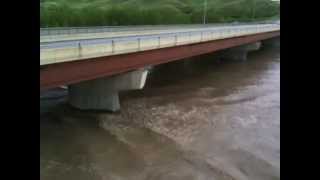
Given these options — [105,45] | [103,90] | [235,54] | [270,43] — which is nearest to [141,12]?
[235,54]

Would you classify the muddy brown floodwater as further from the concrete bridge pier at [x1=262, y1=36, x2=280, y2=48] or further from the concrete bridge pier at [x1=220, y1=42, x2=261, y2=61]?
the concrete bridge pier at [x1=262, y1=36, x2=280, y2=48]

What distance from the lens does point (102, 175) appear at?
1739 centimetres

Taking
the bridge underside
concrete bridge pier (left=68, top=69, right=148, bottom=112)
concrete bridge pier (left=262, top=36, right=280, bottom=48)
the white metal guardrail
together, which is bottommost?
concrete bridge pier (left=68, top=69, right=148, bottom=112)

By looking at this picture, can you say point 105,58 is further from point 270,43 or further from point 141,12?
point 270,43

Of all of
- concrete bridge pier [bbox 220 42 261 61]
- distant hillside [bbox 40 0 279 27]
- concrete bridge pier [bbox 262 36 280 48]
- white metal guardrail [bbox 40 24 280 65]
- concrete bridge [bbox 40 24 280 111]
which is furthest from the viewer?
concrete bridge pier [bbox 262 36 280 48]

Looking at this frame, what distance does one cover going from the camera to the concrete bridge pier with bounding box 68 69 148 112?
84.8ft

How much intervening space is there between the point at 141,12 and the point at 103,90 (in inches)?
2144

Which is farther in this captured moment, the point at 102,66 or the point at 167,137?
the point at 167,137

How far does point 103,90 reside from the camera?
2588cm

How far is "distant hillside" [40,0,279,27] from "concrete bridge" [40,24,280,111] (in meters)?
6.14

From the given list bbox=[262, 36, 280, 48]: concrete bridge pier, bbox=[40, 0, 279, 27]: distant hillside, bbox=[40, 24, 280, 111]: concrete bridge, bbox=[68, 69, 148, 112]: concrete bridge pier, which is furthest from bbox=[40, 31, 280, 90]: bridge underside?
bbox=[262, 36, 280, 48]: concrete bridge pier

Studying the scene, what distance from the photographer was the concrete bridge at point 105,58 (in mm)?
17531
